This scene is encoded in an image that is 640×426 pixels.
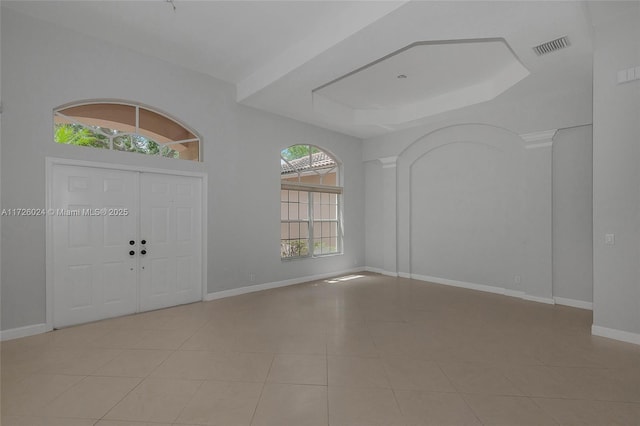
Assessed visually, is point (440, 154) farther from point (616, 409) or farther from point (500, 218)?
point (616, 409)

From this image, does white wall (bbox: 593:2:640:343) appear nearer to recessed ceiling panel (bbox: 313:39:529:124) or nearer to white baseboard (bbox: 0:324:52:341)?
recessed ceiling panel (bbox: 313:39:529:124)

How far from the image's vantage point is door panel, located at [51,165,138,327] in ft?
12.3

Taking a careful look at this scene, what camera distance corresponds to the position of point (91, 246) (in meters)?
3.96

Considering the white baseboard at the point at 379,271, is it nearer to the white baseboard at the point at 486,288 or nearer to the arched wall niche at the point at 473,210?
the arched wall niche at the point at 473,210

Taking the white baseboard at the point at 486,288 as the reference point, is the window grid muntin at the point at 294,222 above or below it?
above

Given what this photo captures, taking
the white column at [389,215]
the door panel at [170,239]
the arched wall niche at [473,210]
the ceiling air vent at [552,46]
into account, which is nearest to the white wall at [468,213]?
the arched wall niche at [473,210]

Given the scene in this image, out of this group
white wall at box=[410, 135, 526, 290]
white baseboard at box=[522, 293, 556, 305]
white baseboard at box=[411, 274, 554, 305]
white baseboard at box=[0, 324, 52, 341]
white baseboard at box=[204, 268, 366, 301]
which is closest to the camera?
white baseboard at box=[0, 324, 52, 341]

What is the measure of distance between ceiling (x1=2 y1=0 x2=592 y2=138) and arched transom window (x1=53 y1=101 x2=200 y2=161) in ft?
2.91

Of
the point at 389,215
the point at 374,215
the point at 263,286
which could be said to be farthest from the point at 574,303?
the point at 263,286

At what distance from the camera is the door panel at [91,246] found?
12.3 feet

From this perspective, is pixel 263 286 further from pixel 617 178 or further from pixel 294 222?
pixel 617 178

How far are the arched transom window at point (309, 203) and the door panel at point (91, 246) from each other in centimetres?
271

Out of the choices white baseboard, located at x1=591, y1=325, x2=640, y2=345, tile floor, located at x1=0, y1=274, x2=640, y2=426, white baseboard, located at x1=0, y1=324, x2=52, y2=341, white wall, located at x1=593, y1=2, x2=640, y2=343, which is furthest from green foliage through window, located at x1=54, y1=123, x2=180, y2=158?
white baseboard, located at x1=591, y1=325, x2=640, y2=345

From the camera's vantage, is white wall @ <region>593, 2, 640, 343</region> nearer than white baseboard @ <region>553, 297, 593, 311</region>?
Yes
